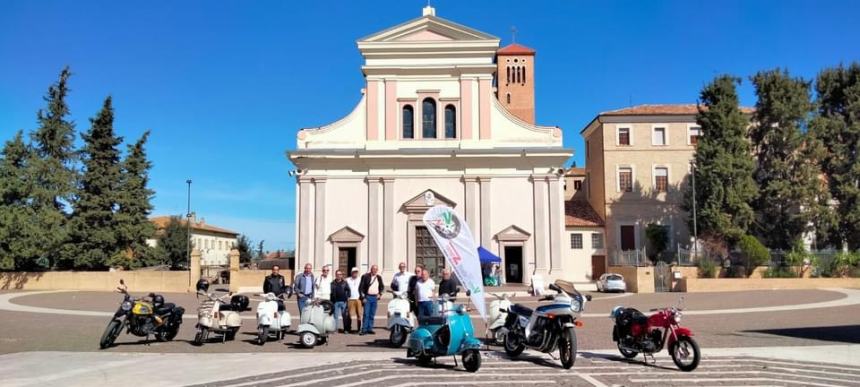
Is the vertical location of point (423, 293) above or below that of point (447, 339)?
above

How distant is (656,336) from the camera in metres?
8.97

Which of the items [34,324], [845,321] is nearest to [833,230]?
[845,321]

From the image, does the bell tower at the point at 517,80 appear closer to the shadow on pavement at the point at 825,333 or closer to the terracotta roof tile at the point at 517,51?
the terracotta roof tile at the point at 517,51

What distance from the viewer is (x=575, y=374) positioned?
325 inches

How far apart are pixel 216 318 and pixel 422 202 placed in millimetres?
22743

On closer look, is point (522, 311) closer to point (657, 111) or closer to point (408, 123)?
point (408, 123)

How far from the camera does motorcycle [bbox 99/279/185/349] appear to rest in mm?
11000

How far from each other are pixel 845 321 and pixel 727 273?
18232 millimetres

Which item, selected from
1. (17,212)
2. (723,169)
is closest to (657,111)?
(723,169)

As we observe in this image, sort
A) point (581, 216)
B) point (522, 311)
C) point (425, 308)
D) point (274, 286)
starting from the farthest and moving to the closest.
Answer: point (581, 216)
point (274, 286)
point (425, 308)
point (522, 311)

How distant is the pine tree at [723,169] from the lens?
114 feet

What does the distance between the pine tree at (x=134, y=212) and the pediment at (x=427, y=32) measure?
55.2 feet

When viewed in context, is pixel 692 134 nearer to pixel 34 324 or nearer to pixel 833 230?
pixel 833 230

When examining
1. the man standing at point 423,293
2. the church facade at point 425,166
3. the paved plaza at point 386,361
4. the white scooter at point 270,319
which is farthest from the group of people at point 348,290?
the church facade at point 425,166
